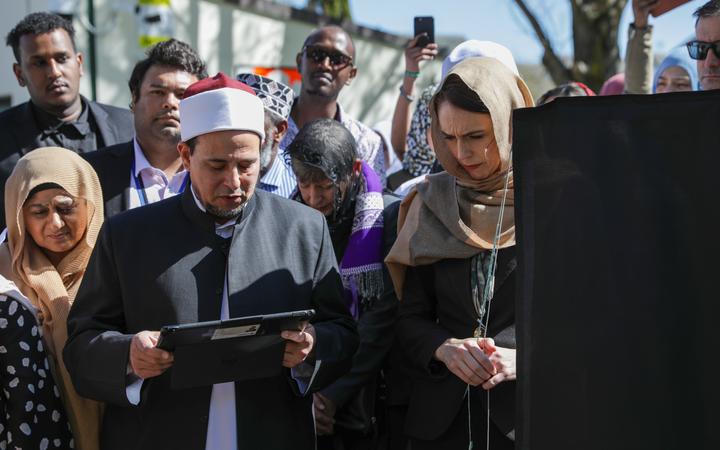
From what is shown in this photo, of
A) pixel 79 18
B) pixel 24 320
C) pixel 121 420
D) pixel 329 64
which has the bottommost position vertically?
pixel 121 420

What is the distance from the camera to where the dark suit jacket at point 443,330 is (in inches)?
118

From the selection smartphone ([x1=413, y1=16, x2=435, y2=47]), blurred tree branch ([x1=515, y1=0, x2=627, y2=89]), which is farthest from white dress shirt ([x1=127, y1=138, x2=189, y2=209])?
blurred tree branch ([x1=515, y1=0, x2=627, y2=89])

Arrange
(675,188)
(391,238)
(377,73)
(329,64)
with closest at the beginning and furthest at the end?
(675,188), (391,238), (329,64), (377,73)

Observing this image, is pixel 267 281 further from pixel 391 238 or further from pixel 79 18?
pixel 79 18

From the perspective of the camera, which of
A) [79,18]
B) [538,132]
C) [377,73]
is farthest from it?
[377,73]

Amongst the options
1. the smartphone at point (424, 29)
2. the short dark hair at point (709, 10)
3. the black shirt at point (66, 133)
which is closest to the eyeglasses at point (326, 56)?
the smartphone at point (424, 29)

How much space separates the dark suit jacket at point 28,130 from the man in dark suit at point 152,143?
46 centimetres

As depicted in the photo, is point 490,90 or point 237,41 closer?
point 490,90

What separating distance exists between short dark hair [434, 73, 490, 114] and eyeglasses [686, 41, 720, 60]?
1.07 meters

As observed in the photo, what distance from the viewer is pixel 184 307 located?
2.90 meters

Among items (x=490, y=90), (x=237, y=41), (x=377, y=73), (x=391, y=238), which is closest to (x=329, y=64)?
(x=391, y=238)

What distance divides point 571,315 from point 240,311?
115cm

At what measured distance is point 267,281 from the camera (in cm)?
300

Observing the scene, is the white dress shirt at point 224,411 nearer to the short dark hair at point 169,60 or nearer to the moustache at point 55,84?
the short dark hair at point 169,60
